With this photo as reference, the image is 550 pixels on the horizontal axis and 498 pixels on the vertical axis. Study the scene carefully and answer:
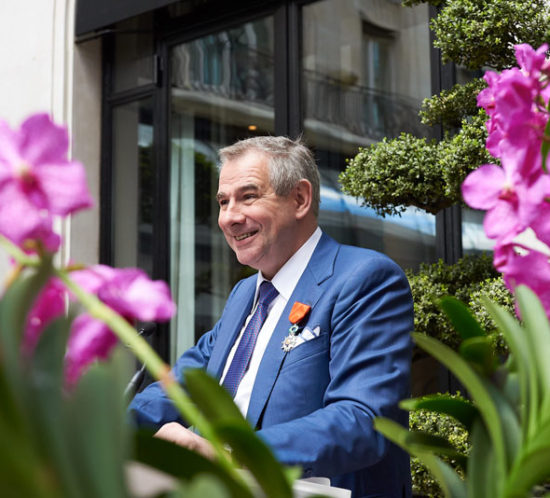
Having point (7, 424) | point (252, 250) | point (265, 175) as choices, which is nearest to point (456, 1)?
point (265, 175)

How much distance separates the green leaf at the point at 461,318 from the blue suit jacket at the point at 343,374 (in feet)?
3.18

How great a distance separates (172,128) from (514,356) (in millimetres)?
5477

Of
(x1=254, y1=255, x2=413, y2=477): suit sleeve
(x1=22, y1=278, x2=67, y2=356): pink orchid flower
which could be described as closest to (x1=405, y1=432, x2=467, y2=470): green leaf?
(x1=22, y1=278, x2=67, y2=356): pink orchid flower

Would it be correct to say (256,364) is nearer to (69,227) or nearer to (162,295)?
(162,295)

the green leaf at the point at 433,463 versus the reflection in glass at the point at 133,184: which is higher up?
the reflection in glass at the point at 133,184

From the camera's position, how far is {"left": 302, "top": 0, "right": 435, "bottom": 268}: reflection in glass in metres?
4.66

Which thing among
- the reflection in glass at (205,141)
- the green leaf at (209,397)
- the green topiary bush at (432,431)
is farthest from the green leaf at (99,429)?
the reflection in glass at (205,141)

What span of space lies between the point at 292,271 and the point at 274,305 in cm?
12

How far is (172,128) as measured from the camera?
19.4 feet

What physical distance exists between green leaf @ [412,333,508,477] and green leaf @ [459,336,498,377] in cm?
1

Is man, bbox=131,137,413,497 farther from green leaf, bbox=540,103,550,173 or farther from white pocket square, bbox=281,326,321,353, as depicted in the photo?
green leaf, bbox=540,103,550,173

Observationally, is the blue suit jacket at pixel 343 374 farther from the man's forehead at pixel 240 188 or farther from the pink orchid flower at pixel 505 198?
the pink orchid flower at pixel 505 198

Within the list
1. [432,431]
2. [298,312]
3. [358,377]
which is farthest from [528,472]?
[432,431]

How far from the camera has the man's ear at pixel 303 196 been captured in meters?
2.60
